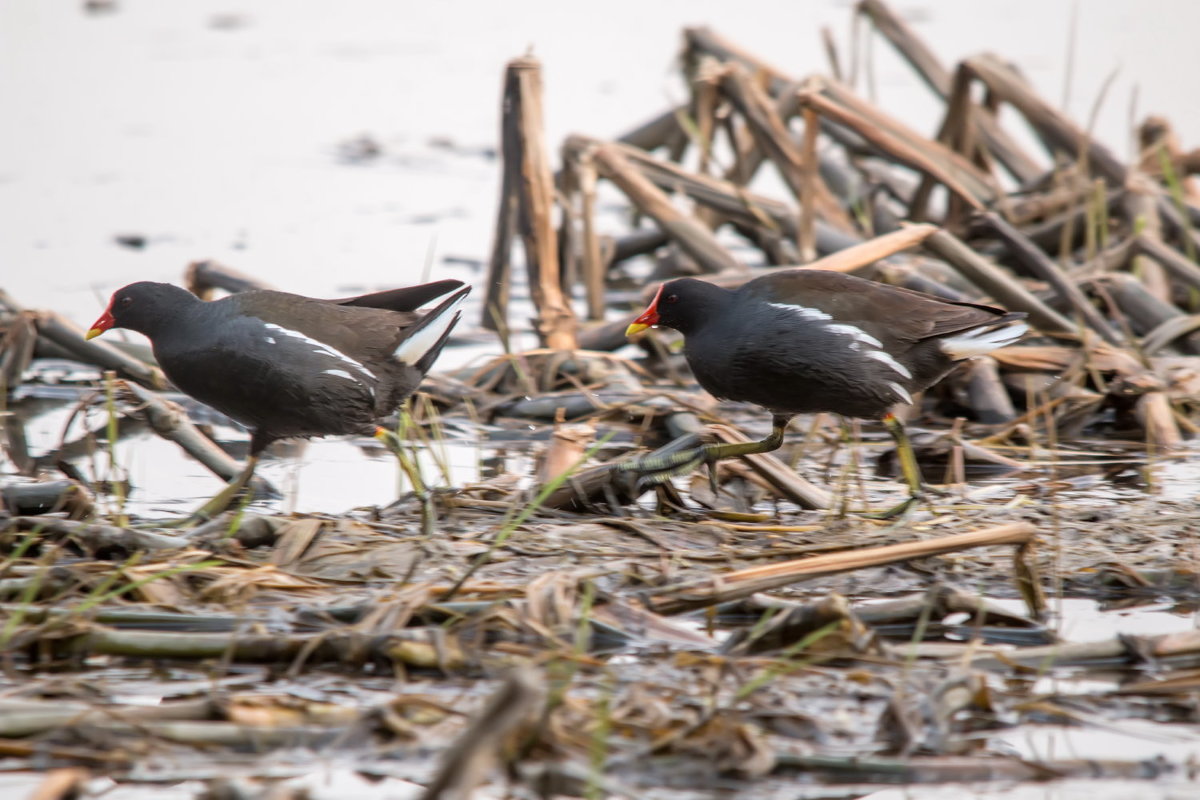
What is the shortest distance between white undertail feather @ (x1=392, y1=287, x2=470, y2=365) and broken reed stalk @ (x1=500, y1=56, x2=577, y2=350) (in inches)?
46.0

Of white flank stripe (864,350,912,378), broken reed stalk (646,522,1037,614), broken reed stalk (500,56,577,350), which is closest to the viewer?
broken reed stalk (646,522,1037,614)

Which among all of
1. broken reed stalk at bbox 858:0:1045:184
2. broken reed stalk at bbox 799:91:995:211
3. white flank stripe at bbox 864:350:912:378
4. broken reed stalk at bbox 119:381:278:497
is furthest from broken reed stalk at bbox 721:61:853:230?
broken reed stalk at bbox 119:381:278:497

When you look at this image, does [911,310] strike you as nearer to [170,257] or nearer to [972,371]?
[972,371]

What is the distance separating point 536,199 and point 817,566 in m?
2.71

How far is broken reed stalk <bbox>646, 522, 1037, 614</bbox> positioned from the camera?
3184mm

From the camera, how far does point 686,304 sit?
4.36m

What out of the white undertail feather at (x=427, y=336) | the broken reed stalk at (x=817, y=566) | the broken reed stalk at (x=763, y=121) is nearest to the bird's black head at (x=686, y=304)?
the white undertail feather at (x=427, y=336)

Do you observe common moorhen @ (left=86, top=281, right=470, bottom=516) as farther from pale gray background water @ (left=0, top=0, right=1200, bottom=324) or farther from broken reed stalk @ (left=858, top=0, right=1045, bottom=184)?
broken reed stalk @ (left=858, top=0, right=1045, bottom=184)

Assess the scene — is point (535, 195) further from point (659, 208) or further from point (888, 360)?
point (888, 360)

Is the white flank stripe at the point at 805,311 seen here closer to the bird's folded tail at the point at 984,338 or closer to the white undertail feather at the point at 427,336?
the bird's folded tail at the point at 984,338

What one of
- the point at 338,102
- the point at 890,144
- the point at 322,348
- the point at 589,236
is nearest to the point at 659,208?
the point at 589,236

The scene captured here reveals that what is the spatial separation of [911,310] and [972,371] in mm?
1050

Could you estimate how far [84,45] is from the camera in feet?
36.0

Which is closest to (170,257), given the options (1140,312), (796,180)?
(796,180)
